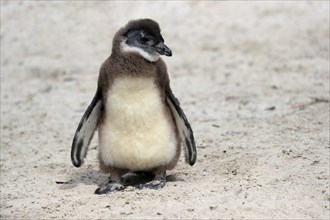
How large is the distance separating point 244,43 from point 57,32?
7.60 feet

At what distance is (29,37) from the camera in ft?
29.9

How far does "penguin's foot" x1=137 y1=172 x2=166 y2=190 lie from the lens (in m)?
4.34

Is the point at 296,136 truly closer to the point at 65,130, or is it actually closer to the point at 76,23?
the point at 65,130

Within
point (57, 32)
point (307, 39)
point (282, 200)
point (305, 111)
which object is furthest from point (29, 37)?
point (282, 200)

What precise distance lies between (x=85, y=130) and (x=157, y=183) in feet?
1.93

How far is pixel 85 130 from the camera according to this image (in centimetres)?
459

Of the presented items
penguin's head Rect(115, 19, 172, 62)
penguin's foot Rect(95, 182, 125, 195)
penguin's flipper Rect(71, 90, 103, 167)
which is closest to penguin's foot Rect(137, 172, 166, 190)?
penguin's foot Rect(95, 182, 125, 195)

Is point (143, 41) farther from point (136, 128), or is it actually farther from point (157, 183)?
point (157, 183)

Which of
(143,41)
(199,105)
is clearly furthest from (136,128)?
(199,105)

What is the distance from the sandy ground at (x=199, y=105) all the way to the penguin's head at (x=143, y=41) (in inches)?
31.4

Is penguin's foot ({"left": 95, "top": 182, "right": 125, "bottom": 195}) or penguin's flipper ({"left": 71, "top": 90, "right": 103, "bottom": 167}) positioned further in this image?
penguin's flipper ({"left": 71, "top": 90, "right": 103, "bottom": 167})

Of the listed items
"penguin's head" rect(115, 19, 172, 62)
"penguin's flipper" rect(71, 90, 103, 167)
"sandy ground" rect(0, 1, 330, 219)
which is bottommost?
"sandy ground" rect(0, 1, 330, 219)

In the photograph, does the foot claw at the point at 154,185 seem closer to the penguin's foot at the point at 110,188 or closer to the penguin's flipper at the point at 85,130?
the penguin's foot at the point at 110,188

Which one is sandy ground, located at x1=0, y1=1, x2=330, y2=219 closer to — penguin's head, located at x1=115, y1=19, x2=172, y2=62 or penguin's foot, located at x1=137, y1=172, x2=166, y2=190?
penguin's foot, located at x1=137, y1=172, x2=166, y2=190
